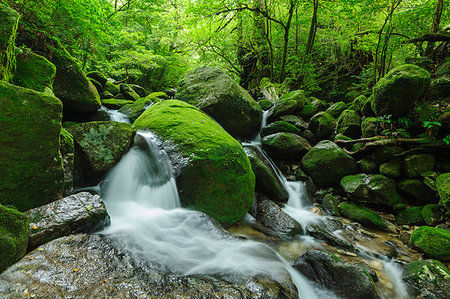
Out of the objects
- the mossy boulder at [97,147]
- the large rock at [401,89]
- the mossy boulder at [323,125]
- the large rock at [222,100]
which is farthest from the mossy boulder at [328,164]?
the mossy boulder at [97,147]

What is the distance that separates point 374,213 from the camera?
200 inches

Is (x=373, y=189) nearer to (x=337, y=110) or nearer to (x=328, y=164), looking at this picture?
(x=328, y=164)

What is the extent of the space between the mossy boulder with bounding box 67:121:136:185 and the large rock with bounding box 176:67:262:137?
3.27 meters

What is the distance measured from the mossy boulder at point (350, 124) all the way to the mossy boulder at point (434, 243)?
3547mm

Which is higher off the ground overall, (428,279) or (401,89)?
(401,89)

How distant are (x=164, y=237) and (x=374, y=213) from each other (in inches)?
202

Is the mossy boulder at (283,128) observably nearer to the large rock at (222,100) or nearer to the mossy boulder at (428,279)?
→ the large rock at (222,100)

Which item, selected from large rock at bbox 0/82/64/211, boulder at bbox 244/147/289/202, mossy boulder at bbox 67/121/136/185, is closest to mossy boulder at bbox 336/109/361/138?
boulder at bbox 244/147/289/202

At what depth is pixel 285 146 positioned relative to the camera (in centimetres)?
684

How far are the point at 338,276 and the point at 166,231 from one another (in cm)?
252

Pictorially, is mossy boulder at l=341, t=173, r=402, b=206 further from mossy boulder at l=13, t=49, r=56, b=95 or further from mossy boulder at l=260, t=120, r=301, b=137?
mossy boulder at l=13, t=49, r=56, b=95

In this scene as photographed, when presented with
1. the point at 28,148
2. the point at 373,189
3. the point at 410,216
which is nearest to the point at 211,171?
the point at 28,148

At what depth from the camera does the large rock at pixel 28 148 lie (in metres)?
2.37

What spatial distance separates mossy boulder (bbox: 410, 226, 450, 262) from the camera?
3.47 meters
